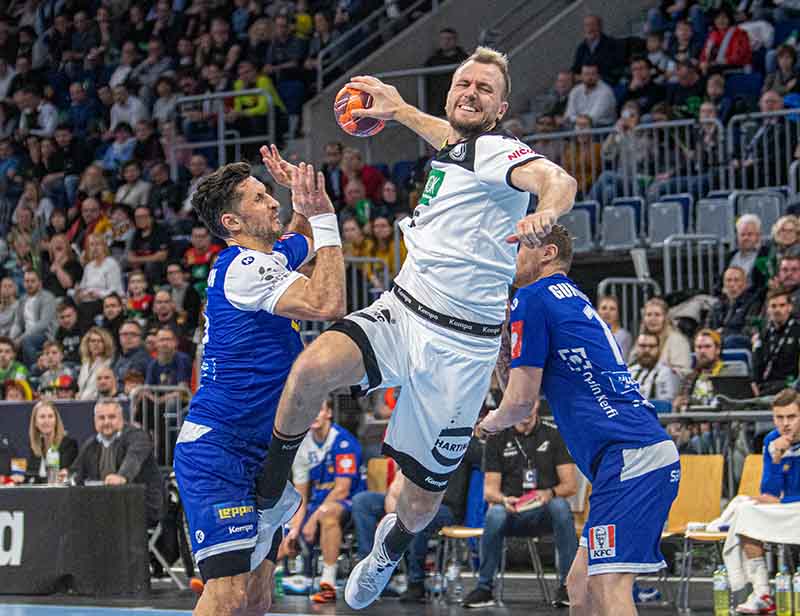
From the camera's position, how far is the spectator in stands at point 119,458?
1292 centimetres

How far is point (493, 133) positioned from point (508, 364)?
57.9 inches

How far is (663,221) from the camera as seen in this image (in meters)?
15.5

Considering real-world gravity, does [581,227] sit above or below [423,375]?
above

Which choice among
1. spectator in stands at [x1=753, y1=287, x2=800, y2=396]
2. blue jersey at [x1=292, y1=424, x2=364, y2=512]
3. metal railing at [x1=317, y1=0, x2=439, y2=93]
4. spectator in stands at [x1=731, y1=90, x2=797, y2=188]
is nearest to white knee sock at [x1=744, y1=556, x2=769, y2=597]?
spectator in stands at [x1=753, y1=287, x2=800, y2=396]

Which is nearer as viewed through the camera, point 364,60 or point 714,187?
point 714,187

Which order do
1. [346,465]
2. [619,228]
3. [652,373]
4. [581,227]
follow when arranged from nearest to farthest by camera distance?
1. [346,465]
2. [652,373]
3. [619,228]
4. [581,227]

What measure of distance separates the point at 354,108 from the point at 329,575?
5.91 metres

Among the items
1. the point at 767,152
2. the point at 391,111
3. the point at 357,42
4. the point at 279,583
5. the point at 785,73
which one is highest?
the point at 357,42

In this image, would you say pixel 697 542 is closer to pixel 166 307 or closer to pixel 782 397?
pixel 782 397

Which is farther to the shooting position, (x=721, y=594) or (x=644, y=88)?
(x=644, y=88)

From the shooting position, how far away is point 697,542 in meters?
11.3

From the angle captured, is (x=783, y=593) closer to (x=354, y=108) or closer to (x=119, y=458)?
(x=354, y=108)

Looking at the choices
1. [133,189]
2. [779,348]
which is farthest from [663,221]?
[133,189]

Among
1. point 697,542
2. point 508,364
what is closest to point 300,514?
point 697,542
